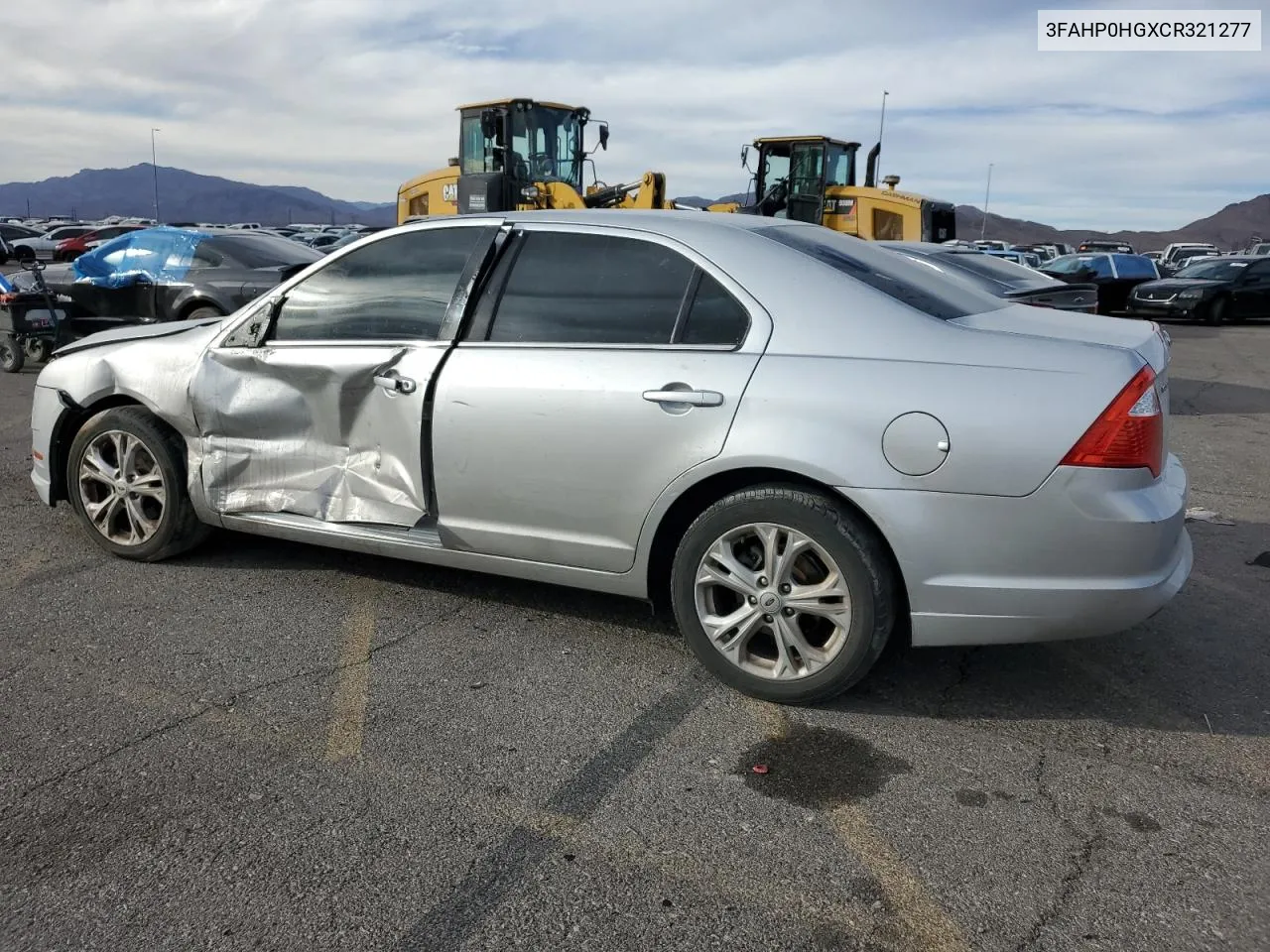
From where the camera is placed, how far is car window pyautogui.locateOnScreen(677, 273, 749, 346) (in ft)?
12.5

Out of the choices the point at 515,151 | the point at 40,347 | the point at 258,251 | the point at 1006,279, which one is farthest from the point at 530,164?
the point at 1006,279

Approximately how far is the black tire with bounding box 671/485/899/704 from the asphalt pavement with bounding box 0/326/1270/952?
104 millimetres

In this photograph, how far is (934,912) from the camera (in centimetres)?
263

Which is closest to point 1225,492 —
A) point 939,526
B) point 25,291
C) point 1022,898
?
point 939,526

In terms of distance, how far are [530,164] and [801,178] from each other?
5.20 metres

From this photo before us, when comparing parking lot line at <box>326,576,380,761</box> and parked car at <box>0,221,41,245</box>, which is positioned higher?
parked car at <box>0,221,41,245</box>

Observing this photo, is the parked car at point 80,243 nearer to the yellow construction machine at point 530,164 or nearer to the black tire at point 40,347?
the yellow construction machine at point 530,164

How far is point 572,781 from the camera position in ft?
10.6

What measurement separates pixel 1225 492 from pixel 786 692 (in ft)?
15.5

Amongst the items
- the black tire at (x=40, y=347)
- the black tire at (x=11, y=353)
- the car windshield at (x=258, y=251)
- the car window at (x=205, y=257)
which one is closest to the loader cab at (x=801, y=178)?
the car windshield at (x=258, y=251)

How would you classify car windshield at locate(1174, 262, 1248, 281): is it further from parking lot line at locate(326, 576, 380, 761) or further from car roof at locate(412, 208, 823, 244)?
parking lot line at locate(326, 576, 380, 761)

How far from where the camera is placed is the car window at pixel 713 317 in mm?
3805

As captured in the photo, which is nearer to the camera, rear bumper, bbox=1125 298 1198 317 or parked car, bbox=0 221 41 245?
rear bumper, bbox=1125 298 1198 317

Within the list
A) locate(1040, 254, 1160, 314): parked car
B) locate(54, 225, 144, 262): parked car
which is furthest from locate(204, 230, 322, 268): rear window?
locate(54, 225, 144, 262): parked car
